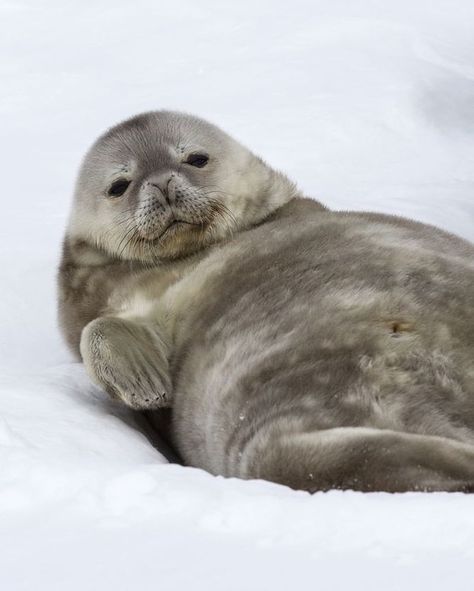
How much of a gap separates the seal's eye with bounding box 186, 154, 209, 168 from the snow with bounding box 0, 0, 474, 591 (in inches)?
32.2

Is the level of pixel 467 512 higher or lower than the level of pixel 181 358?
higher

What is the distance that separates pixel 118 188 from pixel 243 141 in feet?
8.77

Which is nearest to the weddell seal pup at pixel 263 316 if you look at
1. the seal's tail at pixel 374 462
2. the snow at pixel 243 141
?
the seal's tail at pixel 374 462

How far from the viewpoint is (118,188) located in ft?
14.0

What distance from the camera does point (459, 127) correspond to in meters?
7.47

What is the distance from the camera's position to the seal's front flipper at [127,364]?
340 centimetres

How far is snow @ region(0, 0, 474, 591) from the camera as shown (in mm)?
1995

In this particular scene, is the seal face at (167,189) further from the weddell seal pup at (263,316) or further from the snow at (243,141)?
the snow at (243,141)

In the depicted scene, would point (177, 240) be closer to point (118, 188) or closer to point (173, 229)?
point (173, 229)

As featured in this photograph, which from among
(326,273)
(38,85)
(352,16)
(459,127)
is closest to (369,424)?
(326,273)

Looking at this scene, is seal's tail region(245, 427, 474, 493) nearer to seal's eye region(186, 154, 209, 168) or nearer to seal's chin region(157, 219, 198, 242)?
seal's chin region(157, 219, 198, 242)

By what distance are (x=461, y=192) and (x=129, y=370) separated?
131 inches

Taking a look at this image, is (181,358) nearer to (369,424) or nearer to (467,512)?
(369,424)

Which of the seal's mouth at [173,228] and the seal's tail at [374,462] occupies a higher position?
the seal's tail at [374,462]
